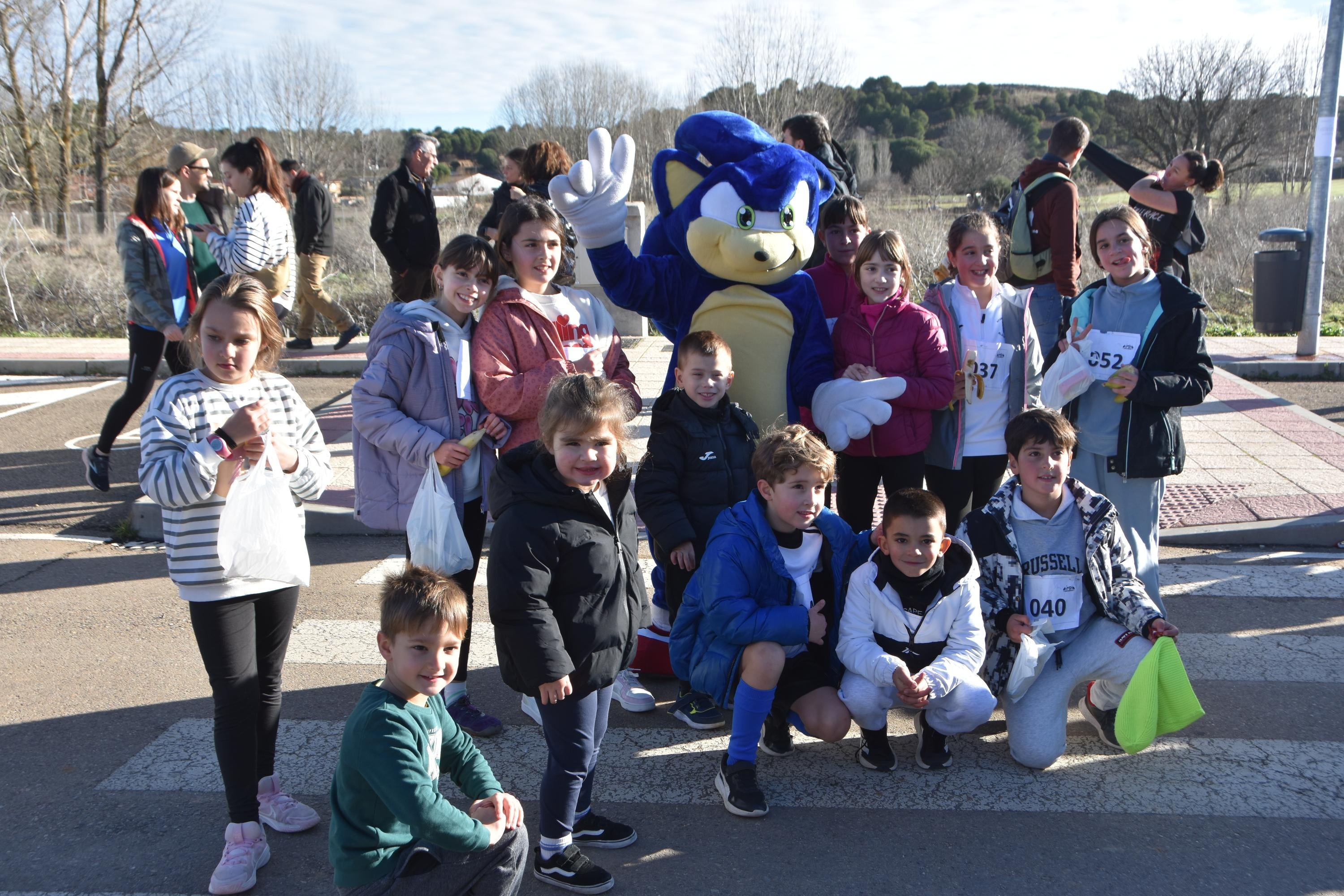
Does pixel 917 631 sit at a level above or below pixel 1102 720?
above

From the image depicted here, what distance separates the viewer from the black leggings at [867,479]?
14.9 ft

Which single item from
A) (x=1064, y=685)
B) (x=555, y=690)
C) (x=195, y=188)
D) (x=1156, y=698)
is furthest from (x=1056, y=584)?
(x=195, y=188)

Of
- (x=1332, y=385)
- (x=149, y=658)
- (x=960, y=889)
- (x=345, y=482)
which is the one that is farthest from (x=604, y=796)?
(x=1332, y=385)

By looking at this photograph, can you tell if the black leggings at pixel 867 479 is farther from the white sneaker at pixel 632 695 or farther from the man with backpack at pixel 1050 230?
the man with backpack at pixel 1050 230

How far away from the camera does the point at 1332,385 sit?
1056 cm

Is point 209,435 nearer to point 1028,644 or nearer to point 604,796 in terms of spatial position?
point 604,796

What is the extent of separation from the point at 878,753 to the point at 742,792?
584 millimetres

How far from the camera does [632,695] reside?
413 centimetres

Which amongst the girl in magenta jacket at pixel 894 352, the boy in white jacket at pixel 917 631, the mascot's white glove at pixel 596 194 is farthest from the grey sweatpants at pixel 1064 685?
the mascot's white glove at pixel 596 194

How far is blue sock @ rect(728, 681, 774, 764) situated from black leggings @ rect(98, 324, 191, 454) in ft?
16.0

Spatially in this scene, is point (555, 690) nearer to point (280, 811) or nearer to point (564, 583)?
point (564, 583)

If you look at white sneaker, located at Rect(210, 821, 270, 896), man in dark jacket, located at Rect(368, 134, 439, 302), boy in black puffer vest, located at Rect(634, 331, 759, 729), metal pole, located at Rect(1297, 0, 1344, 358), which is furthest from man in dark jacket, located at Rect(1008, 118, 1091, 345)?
metal pole, located at Rect(1297, 0, 1344, 358)

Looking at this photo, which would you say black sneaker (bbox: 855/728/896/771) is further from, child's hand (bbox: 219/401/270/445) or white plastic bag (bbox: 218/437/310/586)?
child's hand (bbox: 219/401/270/445)

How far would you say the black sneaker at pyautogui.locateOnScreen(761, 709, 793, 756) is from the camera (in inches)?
149
